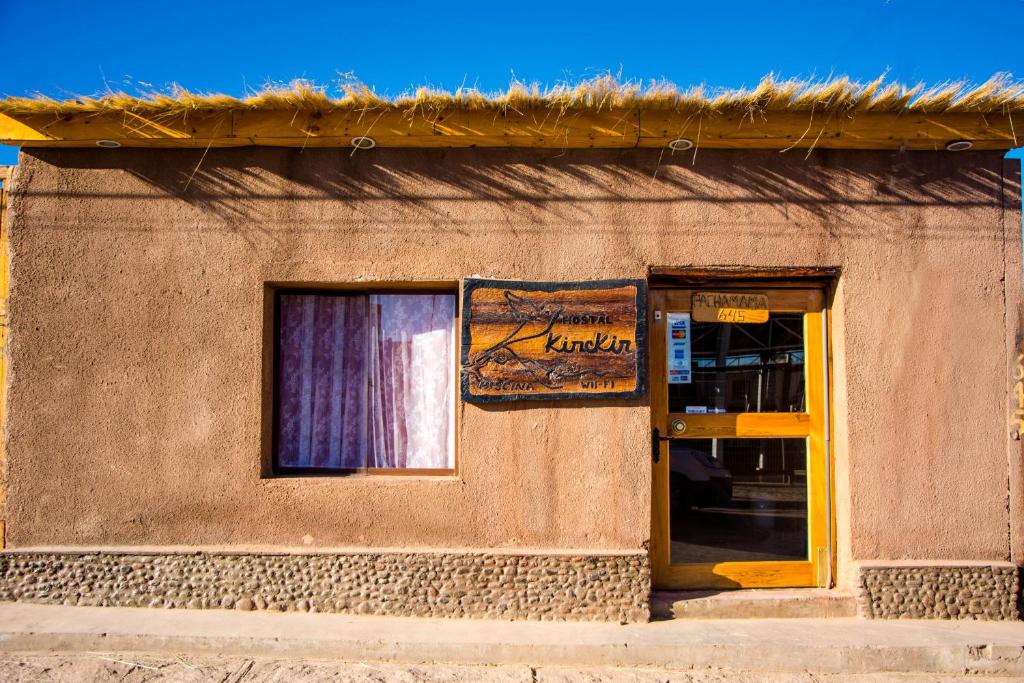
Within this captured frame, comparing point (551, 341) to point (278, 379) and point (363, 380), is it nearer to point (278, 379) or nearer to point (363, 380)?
point (363, 380)

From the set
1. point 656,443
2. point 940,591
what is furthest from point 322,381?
point 940,591

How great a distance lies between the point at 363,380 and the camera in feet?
17.7

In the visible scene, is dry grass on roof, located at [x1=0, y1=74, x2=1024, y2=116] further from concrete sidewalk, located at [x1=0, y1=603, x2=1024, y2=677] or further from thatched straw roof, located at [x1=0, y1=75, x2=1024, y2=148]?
concrete sidewalk, located at [x1=0, y1=603, x2=1024, y2=677]

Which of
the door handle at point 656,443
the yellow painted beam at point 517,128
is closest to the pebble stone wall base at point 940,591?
the door handle at point 656,443

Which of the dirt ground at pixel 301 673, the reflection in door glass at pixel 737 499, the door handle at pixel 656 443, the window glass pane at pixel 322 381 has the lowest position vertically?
the dirt ground at pixel 301 673

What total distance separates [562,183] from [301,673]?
11.7 feet

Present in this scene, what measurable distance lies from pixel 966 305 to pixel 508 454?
340 centimetres

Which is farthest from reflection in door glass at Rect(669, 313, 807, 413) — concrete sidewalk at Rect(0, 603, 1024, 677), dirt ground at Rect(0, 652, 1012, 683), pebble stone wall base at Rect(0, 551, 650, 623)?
dirt ground at Rect(0, 652, 1012, 683)

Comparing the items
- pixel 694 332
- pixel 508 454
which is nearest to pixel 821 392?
pixel 694 332

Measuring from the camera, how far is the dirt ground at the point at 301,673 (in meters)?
4.14

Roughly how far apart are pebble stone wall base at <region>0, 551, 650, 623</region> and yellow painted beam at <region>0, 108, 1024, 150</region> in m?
2.88

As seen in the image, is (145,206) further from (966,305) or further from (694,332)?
(966,305)

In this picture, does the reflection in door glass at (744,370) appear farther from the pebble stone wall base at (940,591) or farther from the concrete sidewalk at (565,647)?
the concrete sidewalk at (565,647)

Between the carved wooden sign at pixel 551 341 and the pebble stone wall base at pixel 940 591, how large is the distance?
208 centimetres
